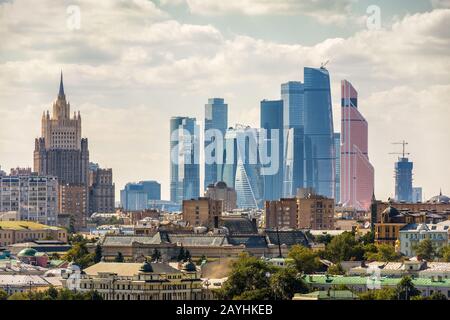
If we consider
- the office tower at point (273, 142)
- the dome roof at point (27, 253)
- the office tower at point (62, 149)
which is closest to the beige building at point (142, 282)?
the dome roof at point (27, 253)

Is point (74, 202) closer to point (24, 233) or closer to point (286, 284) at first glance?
point (24, 233)

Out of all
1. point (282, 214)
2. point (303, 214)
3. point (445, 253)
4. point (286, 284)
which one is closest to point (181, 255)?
point (445, 253)

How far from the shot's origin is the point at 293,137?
584 ft

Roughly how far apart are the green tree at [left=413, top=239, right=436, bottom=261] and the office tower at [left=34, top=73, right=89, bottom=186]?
4927 centimetres

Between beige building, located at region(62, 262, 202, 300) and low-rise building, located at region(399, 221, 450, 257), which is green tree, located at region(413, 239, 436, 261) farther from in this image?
beige building, located at region(62, 262, 202, 300)

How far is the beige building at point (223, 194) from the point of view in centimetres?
15938

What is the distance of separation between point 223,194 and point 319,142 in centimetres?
2317

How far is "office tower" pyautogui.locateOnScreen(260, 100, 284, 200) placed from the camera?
545 feet

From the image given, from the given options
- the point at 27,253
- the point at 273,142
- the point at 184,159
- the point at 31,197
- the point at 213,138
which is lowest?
the point at 27,253

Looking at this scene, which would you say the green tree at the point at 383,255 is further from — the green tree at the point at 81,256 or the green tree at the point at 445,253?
the green tree at the point at 81,256

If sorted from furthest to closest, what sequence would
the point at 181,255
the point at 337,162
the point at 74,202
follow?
the point at 337,162 < the point at 74,202 < the point at 181,255

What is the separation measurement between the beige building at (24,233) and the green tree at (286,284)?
47.6 metres

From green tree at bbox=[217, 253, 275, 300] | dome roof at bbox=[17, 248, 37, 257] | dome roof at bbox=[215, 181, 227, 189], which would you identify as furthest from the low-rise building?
dome roof at bbox=[215, 181, 227, 189]
